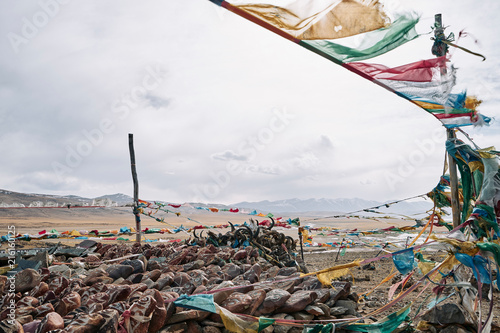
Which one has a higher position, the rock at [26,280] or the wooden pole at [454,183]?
the wooden pole at [454,183]

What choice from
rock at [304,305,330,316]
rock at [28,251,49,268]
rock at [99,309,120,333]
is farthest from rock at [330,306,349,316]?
rock at [28,251,49,268]

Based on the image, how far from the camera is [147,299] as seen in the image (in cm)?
334

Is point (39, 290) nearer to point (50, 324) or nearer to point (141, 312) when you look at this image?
point (50, 324)

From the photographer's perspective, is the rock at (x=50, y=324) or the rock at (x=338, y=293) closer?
the rock at (x=50, y=324)

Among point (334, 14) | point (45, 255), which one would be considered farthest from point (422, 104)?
point (45, 255)

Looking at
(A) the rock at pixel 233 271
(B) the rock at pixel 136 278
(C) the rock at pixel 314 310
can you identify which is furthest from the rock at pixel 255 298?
(B) the rock at pixel 136 278

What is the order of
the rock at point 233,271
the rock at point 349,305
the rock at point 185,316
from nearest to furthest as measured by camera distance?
1. the rock at point 185,316
2. the rock at point 349,305
3. the rock at point 233,271

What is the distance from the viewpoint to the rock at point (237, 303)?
3795 millimetres

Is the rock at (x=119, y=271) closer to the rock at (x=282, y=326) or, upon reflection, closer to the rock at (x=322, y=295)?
the rock at (x=282, y=326)

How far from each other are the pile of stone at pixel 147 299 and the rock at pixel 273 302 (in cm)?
1

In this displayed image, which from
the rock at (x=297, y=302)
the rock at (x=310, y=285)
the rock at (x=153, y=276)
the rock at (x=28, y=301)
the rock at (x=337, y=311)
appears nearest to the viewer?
the rock at (x=28, y=301)

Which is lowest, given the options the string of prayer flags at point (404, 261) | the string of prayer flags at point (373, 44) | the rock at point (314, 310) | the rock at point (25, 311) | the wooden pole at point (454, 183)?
the rock at point (314, 310)

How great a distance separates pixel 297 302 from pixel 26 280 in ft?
10.7

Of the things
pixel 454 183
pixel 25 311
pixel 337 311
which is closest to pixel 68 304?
pixel 25 311
